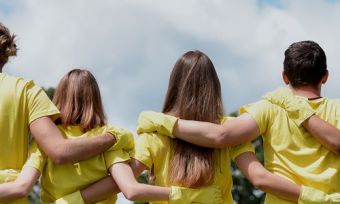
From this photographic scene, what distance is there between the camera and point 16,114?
7.70 metres

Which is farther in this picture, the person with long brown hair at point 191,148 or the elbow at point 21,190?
the person with long brown hair at point 191,148

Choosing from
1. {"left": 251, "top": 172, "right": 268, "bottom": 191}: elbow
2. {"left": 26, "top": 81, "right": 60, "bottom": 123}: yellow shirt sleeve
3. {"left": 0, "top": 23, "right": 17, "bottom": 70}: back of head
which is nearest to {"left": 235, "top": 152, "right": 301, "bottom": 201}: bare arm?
{"left": 251, "top": 172, "right": 268, "bottom": 191}: elbow

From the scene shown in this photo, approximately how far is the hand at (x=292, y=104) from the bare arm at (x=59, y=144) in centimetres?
143

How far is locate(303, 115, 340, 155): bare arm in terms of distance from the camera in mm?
7688

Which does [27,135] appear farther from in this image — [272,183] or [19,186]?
[272,183]

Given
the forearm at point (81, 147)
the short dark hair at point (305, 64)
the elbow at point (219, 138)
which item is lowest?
the forearm at point (81, 147)

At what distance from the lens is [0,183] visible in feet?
25.0

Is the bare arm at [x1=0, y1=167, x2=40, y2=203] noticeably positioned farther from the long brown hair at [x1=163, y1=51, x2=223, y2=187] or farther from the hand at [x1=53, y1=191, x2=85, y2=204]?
the long brown hair at [x1=163, y1=51, x2=223, y2=187]

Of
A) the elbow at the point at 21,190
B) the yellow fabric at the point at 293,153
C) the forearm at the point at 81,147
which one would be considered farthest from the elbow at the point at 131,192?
the yellow fabric at the point at 293,153

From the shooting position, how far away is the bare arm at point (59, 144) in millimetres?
7605

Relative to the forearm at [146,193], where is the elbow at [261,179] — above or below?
above

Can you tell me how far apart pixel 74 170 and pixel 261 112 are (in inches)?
61.6

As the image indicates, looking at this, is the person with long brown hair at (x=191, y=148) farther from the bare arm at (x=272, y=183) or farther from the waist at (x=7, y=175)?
the waist at (x=7, y=175)

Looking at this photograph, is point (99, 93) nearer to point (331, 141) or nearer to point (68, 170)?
point (68, 170)
